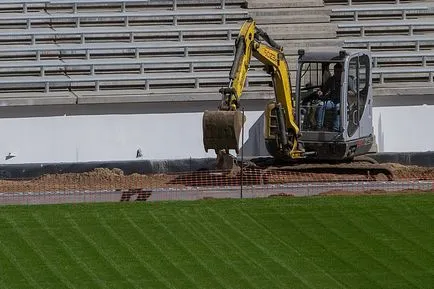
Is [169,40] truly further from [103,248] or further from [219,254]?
[219,254]

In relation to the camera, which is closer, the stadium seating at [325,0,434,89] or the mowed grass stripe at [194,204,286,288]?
the mowed grass stripe at [194,204,286,288]

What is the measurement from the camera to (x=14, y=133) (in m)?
25.6

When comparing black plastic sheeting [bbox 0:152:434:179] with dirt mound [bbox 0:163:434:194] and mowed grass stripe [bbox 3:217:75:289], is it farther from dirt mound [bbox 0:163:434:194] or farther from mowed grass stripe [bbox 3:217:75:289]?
mowed grass stripe [bbox 3:217:75:289]

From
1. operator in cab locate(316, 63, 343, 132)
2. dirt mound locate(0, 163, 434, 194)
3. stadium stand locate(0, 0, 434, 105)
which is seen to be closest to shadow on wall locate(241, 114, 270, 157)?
stadium stand locate(0, 0, 434, 105)

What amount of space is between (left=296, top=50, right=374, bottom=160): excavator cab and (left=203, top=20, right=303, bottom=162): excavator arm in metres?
0.28

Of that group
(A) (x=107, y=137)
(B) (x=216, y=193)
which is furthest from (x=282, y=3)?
(B) (x=216, y=193)

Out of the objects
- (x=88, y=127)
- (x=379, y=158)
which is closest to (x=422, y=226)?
(x=379, y=158)

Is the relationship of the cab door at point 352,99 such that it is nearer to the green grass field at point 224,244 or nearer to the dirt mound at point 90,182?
the dirt mound at point 90,182

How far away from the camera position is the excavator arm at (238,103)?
21.1m

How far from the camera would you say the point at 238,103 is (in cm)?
2189

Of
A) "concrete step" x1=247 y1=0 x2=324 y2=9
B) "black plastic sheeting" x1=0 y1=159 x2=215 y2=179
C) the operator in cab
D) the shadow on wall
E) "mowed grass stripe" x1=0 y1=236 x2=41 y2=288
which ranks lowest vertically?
"mowed grass stripe" x1=0 y1=236 x2=41 y2=288

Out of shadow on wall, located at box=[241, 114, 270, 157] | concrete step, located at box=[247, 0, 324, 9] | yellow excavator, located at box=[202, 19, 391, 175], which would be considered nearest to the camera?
yellow excavator, located at box=[202, 19, 391, 175]

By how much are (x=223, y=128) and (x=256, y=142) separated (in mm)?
4897

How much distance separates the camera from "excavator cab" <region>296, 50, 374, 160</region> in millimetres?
22734
